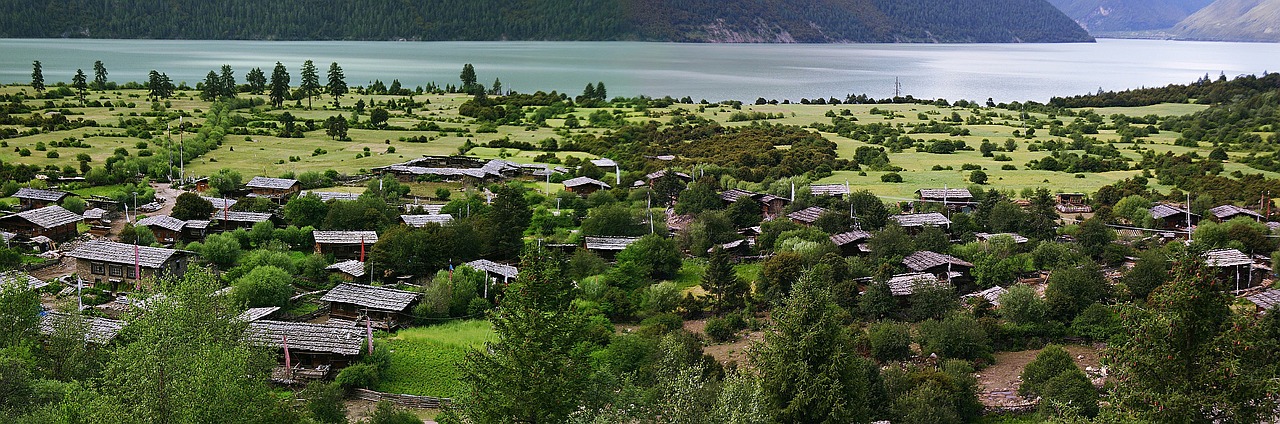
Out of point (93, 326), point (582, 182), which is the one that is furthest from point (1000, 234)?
point (93, 326)

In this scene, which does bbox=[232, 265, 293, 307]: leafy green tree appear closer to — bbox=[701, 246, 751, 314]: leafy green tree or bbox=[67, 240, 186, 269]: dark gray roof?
bbox=[67, 240, 186, 269]: dark gray roof

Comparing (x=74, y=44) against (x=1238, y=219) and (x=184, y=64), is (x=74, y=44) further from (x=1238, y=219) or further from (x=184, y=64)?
(x=1238, y=219)

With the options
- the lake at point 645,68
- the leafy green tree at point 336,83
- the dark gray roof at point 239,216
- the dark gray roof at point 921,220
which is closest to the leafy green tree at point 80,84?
the leafy green tree at point 336,83

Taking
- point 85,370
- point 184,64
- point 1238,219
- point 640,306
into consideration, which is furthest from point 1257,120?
point 184,64

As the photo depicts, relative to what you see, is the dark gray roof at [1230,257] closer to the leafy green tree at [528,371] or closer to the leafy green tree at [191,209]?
the leafy green tree at [528,371]

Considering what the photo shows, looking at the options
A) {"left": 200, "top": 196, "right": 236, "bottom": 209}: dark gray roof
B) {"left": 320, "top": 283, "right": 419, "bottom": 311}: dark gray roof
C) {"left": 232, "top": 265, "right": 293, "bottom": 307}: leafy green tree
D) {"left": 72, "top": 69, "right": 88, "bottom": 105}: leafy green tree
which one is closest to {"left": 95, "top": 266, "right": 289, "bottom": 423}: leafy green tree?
{"left": 232, "top": 265, "right": 293, "bottom": 307}: leafy green tree

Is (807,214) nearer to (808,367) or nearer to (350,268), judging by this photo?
(350,268)
